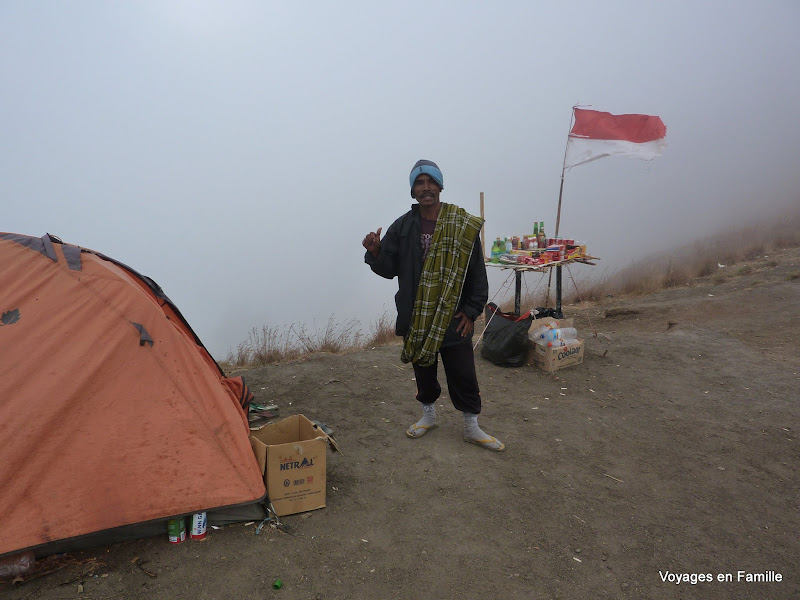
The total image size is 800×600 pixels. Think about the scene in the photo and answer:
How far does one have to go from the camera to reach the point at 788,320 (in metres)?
7.28

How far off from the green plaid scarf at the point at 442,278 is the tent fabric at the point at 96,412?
4.32 feet

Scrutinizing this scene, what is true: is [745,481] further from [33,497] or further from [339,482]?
[33,497]

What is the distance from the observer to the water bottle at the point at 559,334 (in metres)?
5.83

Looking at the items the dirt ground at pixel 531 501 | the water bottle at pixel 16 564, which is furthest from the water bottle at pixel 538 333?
the water bottle at pixel 16 564

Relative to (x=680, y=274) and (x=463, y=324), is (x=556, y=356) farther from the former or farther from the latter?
(x=680, y=274)

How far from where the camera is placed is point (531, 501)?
3.27 m

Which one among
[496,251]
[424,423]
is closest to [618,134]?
[496,251]

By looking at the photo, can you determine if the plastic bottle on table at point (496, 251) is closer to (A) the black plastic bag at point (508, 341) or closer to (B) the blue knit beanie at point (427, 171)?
(A) the black plastic bag at point (508, 341)

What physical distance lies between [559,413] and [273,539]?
9.24ft

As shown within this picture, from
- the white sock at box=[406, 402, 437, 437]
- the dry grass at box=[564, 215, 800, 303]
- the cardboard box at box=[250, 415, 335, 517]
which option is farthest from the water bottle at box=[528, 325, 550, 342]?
the dry grass at box=[564, 215, 800, 303]

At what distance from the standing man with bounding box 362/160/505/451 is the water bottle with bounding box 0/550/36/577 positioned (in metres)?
2.34

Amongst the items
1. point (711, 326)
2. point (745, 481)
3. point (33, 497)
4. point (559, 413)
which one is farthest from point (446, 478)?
point (711, 326)

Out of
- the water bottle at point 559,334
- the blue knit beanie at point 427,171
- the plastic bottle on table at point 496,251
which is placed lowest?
the water bottle at point 559,334

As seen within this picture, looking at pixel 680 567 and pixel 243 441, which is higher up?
pixel 243 441
